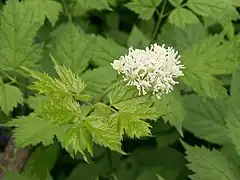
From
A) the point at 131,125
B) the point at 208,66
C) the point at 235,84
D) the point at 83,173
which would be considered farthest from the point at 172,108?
the point at 131,125

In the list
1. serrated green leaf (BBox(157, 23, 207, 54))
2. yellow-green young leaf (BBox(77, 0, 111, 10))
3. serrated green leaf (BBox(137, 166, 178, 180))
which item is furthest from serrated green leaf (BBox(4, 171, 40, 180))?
serrated green leaf (BBox(157, 23, 207, 54))

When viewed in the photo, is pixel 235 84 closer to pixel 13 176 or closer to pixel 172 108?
pixel 172 108

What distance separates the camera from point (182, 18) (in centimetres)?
184

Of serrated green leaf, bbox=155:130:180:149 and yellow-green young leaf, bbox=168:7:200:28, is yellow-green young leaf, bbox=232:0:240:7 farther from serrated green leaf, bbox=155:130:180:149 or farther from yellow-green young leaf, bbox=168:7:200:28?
serrated green leaf, bbox=155:130:180:149

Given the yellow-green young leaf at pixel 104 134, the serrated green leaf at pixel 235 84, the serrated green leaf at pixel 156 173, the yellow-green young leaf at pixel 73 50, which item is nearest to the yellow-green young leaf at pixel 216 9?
the serrated green leaf at pixel 235 84

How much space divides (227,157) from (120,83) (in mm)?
621

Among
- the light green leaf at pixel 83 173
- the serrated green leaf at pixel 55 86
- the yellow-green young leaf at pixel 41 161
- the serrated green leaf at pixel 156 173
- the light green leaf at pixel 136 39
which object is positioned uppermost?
the serrated green leaf at pixel 55 86

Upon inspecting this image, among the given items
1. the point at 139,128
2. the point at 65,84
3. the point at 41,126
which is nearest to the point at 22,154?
the point at 41,126

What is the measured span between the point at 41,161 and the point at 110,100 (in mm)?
676

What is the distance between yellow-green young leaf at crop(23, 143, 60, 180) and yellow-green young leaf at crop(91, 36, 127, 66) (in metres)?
0.37

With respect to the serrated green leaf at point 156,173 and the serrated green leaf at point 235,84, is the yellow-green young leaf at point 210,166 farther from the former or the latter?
the serrated green leaf at point 235,84

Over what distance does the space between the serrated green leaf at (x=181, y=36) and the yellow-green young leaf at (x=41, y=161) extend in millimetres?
596

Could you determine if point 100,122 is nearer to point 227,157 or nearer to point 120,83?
point 120,83

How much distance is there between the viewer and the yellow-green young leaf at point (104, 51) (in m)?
1.83
